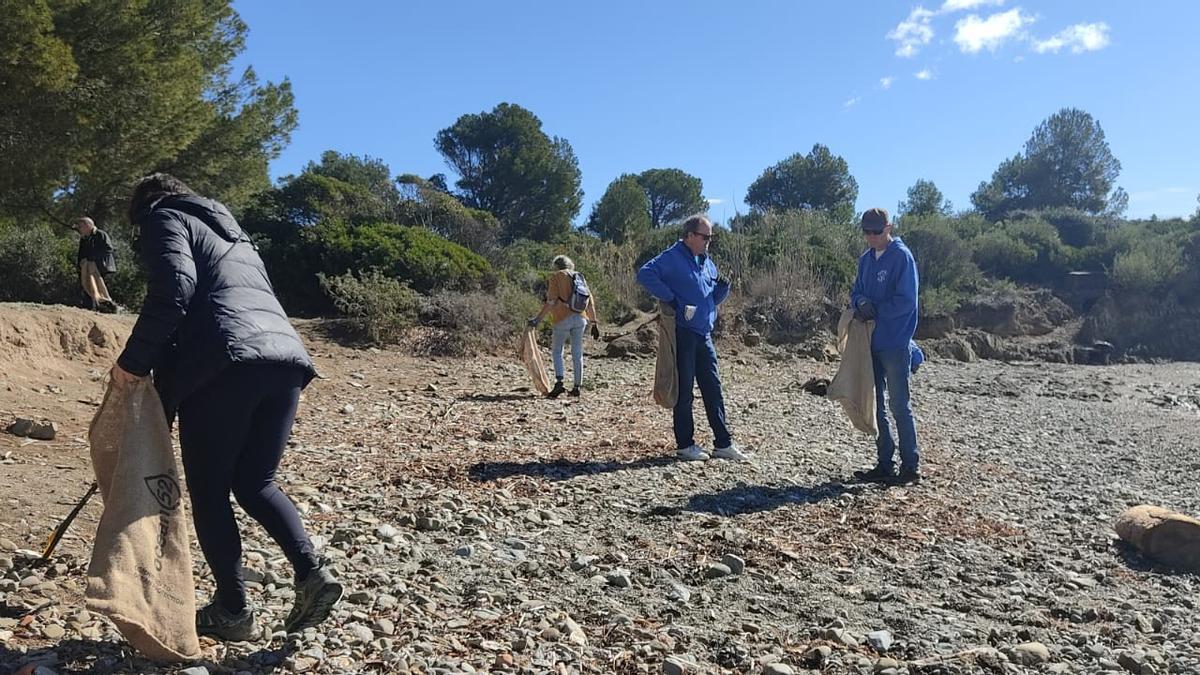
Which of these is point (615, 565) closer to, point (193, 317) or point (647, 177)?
point (193, 317)

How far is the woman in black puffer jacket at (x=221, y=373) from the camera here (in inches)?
115

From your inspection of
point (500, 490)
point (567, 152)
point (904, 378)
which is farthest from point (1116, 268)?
point (500, 490)

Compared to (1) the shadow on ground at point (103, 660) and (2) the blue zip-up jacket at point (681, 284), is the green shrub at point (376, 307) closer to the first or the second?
(2) the blue zip-up jacket at point (681, 284)

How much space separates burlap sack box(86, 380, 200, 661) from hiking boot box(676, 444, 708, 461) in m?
4.25

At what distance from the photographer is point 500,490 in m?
5.68

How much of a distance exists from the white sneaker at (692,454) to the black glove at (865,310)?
156 centimetres

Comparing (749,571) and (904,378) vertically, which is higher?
(904,378)

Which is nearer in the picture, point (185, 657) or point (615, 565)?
point (185, 657)

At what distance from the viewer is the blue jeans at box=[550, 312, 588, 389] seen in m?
9.72

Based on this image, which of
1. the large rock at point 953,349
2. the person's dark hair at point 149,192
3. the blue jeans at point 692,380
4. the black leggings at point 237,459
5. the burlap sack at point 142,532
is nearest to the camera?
the burlap sack at point 142,532

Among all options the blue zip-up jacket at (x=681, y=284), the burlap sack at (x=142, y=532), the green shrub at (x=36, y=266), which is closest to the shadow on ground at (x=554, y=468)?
the blue zip-up jacket at (x=681, y=284)

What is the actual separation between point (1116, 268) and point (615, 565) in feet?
87.2

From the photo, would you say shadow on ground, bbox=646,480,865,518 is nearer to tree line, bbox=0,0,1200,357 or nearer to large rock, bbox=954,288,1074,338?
tree line, bbox=0,0,1200,357

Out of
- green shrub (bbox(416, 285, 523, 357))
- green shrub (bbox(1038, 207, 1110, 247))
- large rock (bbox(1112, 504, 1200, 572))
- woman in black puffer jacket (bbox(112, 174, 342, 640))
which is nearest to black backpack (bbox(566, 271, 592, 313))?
green shrub (bbox(416, 285, 523, 357))
